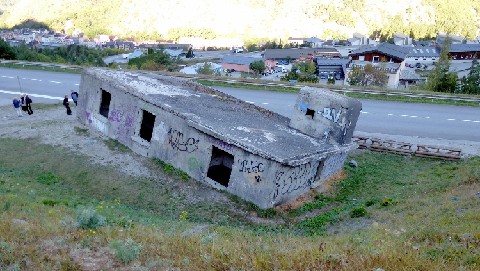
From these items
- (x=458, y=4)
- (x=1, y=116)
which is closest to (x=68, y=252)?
(x=1, y=116)

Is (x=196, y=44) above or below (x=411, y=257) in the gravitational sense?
above

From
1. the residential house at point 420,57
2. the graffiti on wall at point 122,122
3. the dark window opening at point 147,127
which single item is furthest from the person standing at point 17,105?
the residential house at point 420,57

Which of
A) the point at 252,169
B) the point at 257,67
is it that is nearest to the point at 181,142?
the point at 252,169

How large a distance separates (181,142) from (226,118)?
2167mm

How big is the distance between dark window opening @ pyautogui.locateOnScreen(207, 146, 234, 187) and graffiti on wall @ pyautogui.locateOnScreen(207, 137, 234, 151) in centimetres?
179

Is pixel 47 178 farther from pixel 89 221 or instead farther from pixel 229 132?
pixel 89 221

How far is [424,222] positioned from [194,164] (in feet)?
27.1

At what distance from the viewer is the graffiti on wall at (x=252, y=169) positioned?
14108 millimetres

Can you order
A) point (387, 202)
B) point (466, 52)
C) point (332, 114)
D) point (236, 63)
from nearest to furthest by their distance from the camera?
point (387, 202) < point (332, 114) < point (236, 63) < point (466, 52)

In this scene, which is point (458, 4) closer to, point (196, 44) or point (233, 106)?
point (196, 44)

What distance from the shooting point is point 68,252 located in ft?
24.4

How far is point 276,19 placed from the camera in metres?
154

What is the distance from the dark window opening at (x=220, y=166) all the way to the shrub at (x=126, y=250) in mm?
9134

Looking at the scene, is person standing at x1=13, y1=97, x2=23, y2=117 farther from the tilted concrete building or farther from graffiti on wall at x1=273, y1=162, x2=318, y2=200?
graffiti on wall at x1=273, y1=162, x2=318, y2=200
